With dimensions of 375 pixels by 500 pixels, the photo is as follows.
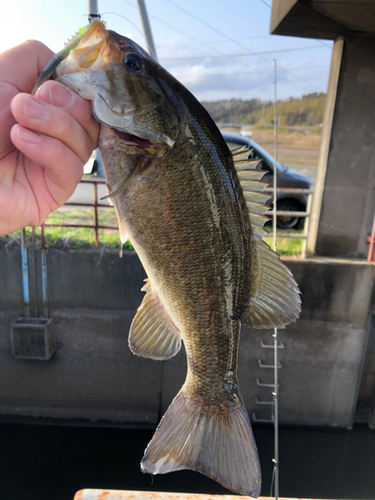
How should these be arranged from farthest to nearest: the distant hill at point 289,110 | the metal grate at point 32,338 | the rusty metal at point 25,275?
the distant hill at point 289,110 < the metal grate at point 32,338 < the rusty metal at point 25,275

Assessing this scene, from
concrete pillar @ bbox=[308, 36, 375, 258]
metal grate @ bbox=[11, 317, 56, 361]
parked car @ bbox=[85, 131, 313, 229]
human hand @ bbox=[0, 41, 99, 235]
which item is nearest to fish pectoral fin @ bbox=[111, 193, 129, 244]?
human hand @ bbox=[0, 41, 99, 235]

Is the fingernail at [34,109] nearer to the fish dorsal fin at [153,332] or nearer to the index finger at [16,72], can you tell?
the index finger at [16,72]

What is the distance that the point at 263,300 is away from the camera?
154cm

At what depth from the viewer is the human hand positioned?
1146mm

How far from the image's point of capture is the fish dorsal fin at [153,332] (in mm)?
1529

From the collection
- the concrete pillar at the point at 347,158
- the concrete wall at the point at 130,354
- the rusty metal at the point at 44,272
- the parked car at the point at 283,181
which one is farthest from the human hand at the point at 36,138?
the parked car at the point at 283,181

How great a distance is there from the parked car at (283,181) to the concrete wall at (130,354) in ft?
7.48

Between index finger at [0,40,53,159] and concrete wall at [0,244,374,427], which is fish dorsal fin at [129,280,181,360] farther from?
concrete wall at [0,244,374,427]

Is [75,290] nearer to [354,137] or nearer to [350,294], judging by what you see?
[350,294]

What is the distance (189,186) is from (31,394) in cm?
551

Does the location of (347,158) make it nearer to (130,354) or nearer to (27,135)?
(130,354)

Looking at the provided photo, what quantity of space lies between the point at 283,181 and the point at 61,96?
7345 mm

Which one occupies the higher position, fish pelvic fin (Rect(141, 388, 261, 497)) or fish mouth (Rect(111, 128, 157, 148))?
fish mouth (Rect(111, 128, 157, 148))

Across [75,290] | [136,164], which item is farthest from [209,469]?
[75,290]
